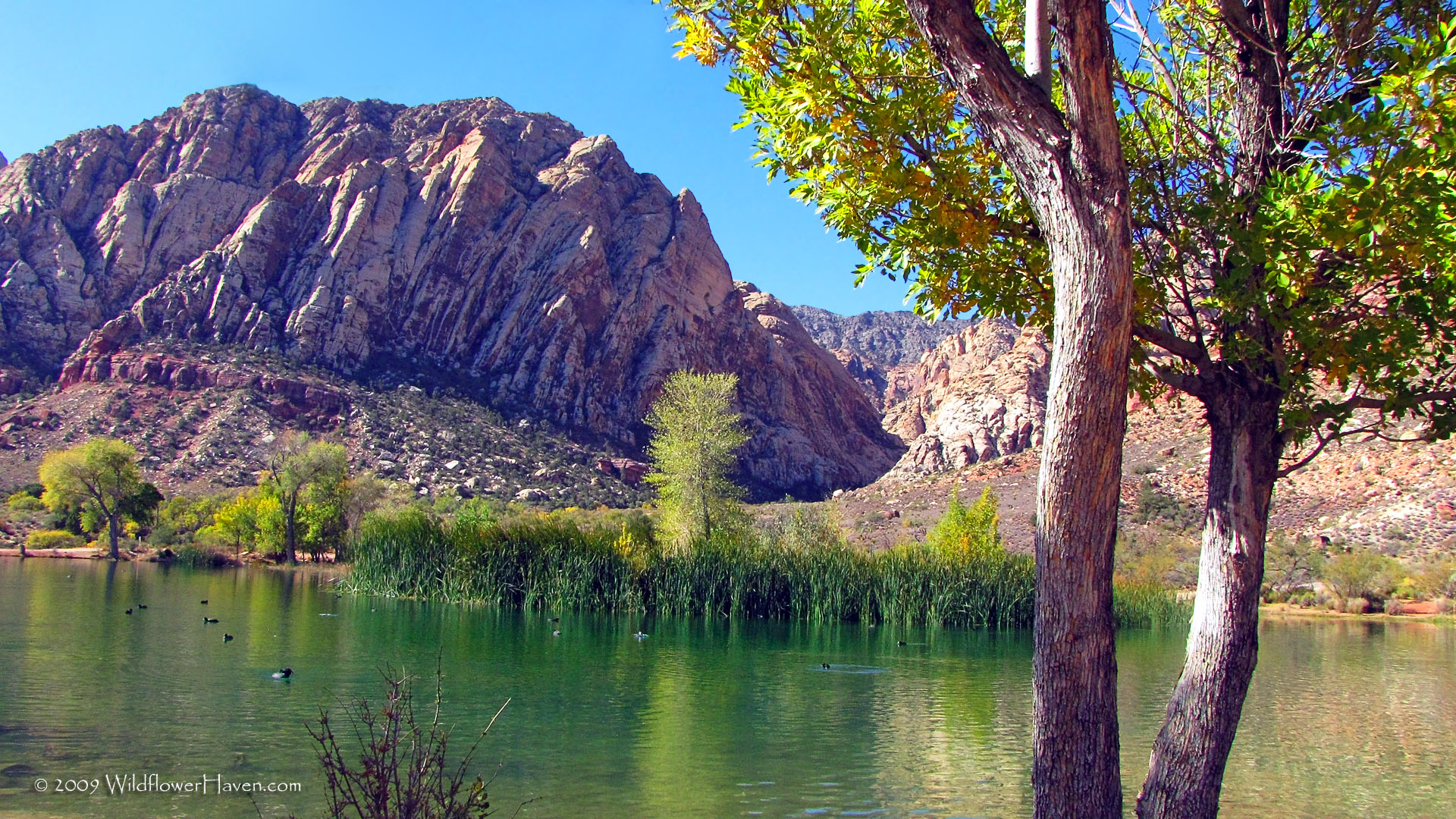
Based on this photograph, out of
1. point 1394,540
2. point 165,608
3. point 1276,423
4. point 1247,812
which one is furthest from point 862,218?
point 1394,540

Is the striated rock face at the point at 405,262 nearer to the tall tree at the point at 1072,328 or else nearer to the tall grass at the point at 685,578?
the tall grass at the point at 685,578

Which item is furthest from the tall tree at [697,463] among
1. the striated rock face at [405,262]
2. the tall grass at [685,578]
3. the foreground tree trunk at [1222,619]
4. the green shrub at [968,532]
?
the striated rock face at [405,262]

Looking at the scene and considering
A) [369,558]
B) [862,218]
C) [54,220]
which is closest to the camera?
[862,218]

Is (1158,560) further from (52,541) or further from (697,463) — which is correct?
(52,541)

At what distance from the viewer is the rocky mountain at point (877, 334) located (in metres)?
169

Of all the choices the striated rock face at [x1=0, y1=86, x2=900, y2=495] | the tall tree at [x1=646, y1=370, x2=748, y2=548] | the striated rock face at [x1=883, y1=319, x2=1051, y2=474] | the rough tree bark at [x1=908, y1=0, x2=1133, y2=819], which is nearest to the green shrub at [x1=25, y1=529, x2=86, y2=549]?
the striated rock face at [x1=0, y1=86, x2=900, y2=495]

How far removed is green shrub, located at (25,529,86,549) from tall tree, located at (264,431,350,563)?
9.45 metres

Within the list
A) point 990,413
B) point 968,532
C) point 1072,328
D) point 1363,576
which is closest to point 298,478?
point 968,532

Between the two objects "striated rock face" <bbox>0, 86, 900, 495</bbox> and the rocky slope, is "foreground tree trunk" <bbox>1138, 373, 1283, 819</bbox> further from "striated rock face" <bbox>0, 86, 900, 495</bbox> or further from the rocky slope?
"striated rock face" <bbox>0, 86, 900, 495</bbox>

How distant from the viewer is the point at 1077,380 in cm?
415

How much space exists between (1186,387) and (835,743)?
8031 millimetres

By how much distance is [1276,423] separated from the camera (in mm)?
5188

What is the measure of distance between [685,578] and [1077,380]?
24.7m

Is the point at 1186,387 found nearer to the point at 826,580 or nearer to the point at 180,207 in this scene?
the point at 826,580
